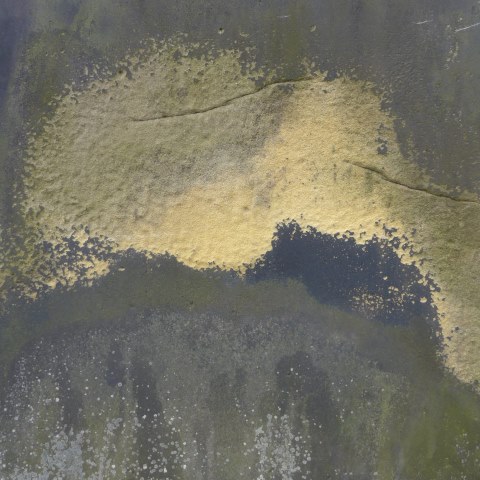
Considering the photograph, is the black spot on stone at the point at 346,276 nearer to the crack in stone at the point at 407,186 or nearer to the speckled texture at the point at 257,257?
the speckled texture at the point at 257,257

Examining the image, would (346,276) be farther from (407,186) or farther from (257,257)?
(407,186)

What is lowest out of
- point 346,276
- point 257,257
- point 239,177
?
point 346,276

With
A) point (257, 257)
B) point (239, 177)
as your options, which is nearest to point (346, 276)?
point (257, 257)

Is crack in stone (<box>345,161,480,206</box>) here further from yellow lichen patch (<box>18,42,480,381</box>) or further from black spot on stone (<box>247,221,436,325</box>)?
black spot on stone (<box>247,221,436,325</box>)

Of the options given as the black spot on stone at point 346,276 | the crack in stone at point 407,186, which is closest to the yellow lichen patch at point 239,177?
the crack in stone at point 407,186

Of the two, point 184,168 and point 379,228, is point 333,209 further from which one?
point 184,168

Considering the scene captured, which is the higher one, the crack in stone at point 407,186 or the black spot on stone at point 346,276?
the crack in stone at point 407,186

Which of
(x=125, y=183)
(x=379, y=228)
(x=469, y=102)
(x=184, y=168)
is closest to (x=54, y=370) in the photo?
(x=125, y=183)

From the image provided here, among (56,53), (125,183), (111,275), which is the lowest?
(111,275)
